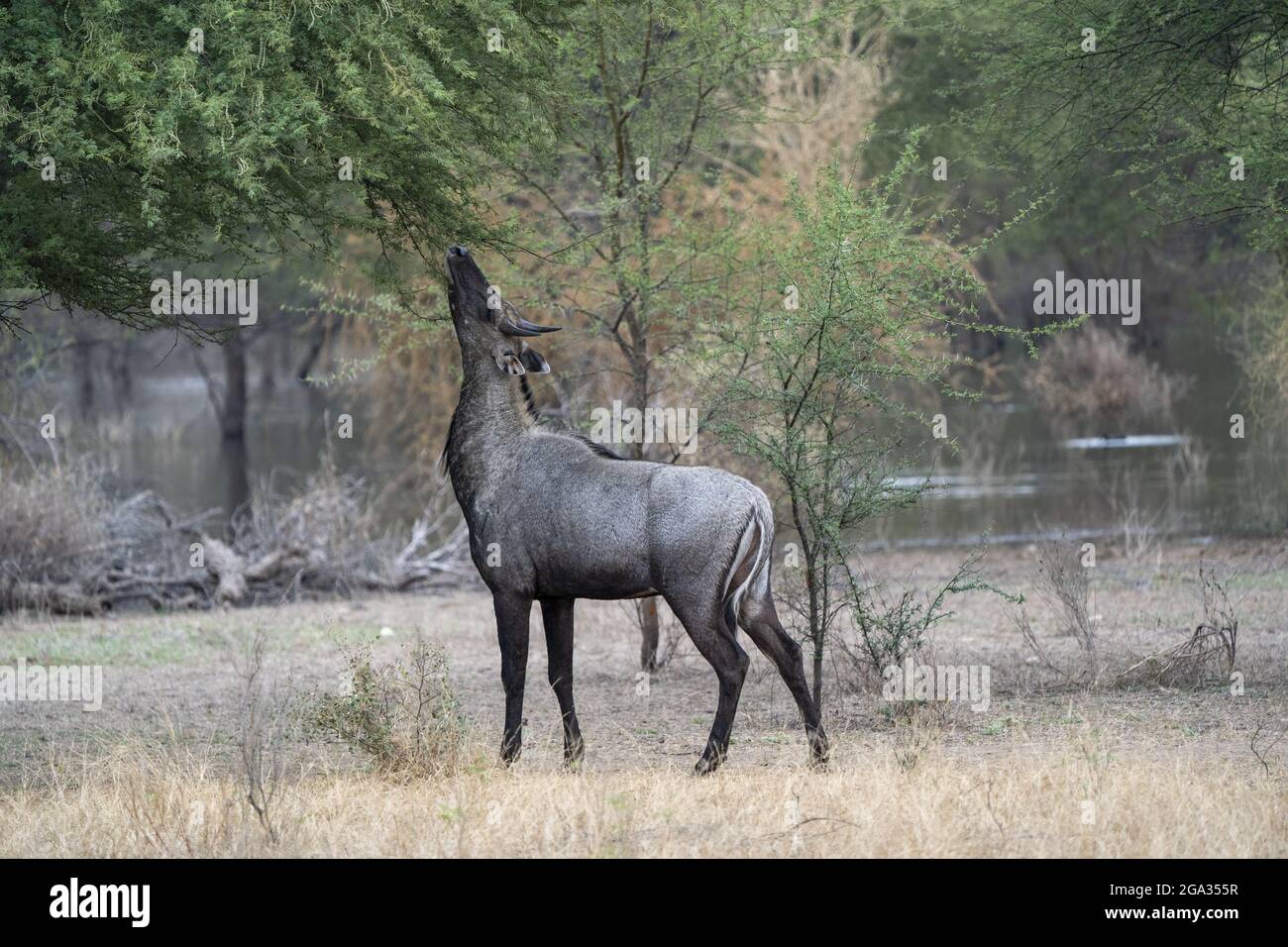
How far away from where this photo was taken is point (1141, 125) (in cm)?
1212

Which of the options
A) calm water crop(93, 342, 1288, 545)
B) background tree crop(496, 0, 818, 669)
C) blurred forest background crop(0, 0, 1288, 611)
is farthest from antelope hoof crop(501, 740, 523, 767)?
calm water crop(93, 342, 1288, 545)

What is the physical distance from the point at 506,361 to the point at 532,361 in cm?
17

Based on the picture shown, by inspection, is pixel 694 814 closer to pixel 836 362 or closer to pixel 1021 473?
pixel 836 362

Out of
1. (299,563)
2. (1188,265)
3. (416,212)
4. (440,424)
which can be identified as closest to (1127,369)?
(1188,265)

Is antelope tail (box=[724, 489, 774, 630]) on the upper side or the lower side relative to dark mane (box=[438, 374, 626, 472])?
lower

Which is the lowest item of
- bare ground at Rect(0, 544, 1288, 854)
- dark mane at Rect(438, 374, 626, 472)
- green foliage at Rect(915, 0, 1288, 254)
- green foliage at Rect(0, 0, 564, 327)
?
bare ground at Rect(0, 544, 1288, 854)

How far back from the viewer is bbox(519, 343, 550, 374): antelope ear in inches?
354

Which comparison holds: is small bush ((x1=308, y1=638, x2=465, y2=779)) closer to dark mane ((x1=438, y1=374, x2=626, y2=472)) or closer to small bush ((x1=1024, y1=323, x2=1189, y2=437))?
dark mane ((x1=438, y1=374, x2=626, y2=472))

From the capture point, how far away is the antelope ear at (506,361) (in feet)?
29.5

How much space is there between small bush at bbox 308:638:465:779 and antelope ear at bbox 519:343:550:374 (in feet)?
5.65

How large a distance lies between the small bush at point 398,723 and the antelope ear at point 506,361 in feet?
5.46

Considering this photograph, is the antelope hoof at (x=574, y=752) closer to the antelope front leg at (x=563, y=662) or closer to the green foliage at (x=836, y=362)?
the antelope front leg at (x=563, y=662)

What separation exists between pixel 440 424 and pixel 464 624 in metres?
10.9

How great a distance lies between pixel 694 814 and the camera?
267 inches
